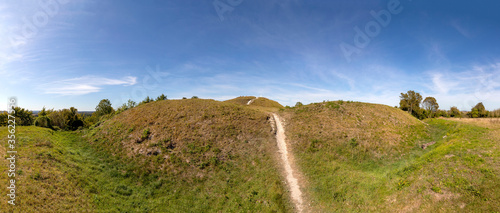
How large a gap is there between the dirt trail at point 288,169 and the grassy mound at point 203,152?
0.96 metres

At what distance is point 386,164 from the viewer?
1909 centimetres

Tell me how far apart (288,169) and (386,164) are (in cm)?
1034

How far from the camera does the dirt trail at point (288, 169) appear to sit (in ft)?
49.2

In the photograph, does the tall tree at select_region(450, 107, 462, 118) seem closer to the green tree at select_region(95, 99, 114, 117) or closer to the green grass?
the green grass

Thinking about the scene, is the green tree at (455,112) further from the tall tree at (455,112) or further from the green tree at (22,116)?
the green tree at (22,116)

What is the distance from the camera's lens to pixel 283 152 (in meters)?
22.2

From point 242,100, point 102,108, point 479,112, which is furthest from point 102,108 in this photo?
point 479,112

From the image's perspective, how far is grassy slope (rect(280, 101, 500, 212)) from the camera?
37.6 feet

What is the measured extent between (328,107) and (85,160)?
3573 cm

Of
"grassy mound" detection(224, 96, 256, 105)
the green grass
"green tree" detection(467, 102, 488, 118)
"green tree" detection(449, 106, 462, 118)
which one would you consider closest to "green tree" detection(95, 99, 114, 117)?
"grassy mound" detection(224, 96, 256, 105)

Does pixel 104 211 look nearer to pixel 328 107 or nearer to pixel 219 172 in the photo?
pixel 219 172

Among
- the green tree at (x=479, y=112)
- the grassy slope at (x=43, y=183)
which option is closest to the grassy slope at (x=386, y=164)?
the grassy slope at (x=43, y=183)

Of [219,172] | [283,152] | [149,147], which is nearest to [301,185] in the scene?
[283,152]

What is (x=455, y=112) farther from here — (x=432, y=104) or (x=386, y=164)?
(x=386, y=164)
